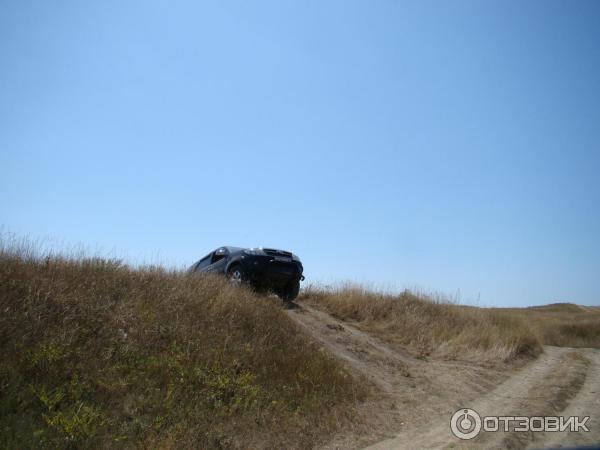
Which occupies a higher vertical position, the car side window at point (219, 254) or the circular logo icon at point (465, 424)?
the car side window at point (219, 254)

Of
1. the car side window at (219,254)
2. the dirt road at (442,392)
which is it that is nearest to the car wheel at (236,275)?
Result: the car side window at (219,254)

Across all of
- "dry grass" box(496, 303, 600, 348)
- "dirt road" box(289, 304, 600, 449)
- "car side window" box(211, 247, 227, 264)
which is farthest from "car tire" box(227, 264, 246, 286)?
"dry grass" box(496, 303, 600, 348)

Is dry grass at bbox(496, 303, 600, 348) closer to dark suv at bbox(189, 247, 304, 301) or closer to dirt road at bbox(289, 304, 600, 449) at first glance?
dirt road at bbox(289, 304, 600, 449)

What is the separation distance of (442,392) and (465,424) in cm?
221

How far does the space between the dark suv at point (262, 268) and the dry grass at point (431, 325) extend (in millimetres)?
2965

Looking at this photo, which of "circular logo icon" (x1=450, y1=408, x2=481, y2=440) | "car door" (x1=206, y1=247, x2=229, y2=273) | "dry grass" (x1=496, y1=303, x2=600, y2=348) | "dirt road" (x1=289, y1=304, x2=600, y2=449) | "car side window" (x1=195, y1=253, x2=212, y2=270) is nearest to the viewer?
"dirt road" (x1=289, y1=304, x2=600, y2=449)

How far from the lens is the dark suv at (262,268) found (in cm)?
1209

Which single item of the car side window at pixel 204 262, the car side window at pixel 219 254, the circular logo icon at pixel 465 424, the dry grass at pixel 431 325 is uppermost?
the car side window at pixel 219 254

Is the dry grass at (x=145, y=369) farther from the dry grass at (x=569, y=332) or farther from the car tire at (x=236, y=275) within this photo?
the dry grass at (x=569, y=332)

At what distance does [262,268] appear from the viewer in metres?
12.1

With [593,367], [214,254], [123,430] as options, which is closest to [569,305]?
[593,367]

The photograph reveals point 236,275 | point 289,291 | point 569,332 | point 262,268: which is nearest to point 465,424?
point 262,268

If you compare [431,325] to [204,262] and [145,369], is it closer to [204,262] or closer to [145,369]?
[204,262]

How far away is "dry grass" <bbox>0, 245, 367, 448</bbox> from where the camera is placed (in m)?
5.07
